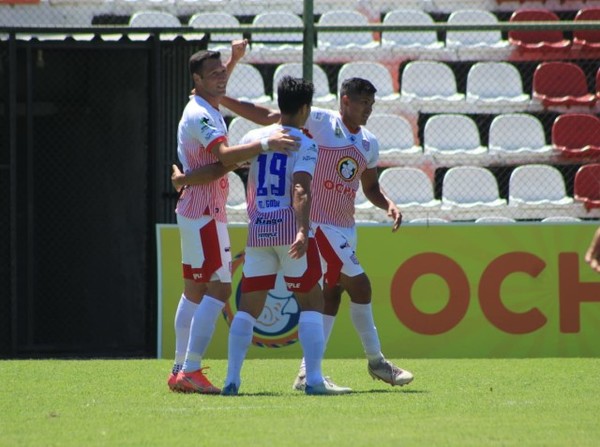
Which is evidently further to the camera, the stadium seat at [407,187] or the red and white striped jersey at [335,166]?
the stadium seat at [407,187]

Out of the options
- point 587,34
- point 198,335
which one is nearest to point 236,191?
point 198,335

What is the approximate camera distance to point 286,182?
725 centimetres

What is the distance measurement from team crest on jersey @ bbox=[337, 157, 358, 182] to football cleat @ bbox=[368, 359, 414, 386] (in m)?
→ 1.28

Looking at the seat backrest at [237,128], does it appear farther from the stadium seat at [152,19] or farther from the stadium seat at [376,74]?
the stadium seat at [152,19]

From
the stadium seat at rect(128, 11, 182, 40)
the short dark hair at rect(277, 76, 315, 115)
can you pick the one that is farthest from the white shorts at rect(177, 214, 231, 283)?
the stadium seat at rect(128, 11, 182, 40)

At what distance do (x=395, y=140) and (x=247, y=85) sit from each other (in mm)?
1782

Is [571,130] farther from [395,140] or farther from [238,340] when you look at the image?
[238,340]

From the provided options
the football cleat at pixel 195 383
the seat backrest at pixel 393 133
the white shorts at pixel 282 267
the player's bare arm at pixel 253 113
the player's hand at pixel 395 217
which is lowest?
the football cleat at pixel 195 383

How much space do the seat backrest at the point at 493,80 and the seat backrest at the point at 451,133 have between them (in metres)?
0.80

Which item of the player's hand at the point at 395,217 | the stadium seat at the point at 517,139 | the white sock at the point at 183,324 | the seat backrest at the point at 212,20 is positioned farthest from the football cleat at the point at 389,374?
the seat backrest at the point at 212,20

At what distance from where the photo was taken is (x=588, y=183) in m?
13.1

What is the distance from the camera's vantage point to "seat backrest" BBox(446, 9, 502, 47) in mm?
15188

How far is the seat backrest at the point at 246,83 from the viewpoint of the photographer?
13.4m

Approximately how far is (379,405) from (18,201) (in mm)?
6042
